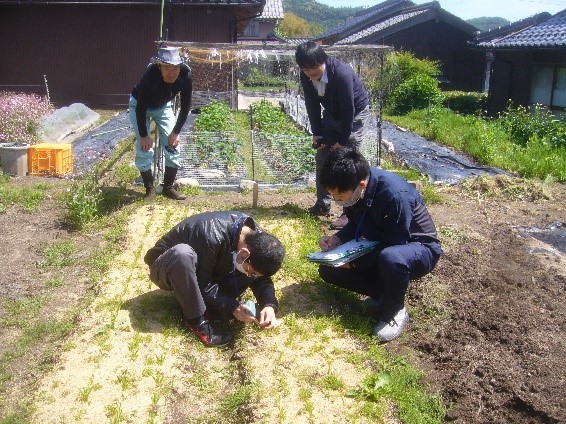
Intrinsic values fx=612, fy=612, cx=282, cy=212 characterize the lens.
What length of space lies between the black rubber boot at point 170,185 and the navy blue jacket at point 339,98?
1640mm

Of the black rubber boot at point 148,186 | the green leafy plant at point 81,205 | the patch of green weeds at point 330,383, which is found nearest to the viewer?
the patch of green weeds at point 330,383

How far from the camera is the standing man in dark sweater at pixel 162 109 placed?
19.8ft

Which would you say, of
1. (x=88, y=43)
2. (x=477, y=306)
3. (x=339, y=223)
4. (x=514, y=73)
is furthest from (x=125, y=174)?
(x=514, y=73)

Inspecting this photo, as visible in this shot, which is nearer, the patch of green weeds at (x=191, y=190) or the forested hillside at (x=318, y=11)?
the patch of green weeds at (x=191, y=190)

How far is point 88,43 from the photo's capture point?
16.0 metres

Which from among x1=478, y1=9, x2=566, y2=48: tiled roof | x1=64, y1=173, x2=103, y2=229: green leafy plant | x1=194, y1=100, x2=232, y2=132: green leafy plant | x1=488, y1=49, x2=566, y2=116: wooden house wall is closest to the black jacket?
x1=64, y1=173, x2=103, y2=229: green leafy plant

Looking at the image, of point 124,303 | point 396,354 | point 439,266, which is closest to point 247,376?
point 396,354

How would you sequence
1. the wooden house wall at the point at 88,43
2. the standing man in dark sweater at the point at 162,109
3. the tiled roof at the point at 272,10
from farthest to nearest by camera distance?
the tiled roof at the point at 272,10 < the wooden house wall at the point at 88,43 < the standing man in dark sweater at the point at 162,109

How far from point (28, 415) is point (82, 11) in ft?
48.0

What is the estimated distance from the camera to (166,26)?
49.7ft

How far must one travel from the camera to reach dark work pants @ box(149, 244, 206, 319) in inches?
140

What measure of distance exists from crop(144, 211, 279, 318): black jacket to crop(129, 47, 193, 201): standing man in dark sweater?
8.72 feet

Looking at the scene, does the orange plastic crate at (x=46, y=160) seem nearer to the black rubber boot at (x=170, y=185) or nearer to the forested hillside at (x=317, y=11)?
the black rubber boot at (x=170, y=185)

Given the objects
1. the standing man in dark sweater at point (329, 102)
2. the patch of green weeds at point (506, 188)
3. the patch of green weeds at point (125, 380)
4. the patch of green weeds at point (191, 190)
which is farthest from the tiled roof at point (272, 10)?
the patch of green weeds at point (125, 380)
